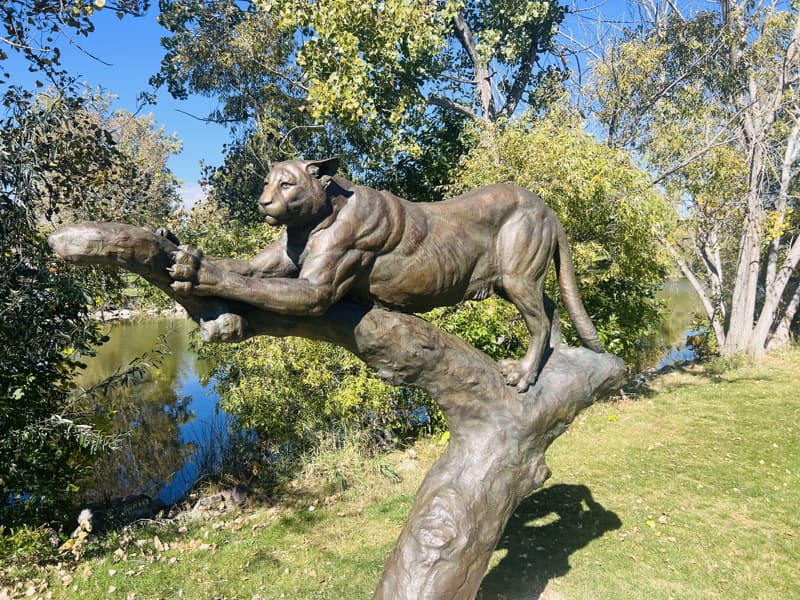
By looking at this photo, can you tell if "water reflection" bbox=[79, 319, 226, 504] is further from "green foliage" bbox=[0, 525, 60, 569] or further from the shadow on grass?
the shadow on grass

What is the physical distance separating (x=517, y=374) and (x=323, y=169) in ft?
6.29

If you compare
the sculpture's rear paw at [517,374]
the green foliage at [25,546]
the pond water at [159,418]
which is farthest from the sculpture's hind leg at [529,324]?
the green foliage at [25,546]

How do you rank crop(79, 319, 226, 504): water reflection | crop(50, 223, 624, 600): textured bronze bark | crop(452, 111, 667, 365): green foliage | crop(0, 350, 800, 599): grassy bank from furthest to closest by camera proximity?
1. crop(79, 319, 226, 504): water reflection
2. crop(452, 111, 667, 365): green foliage
3. crop(0, 350, 800, 599): grassy bank
4. crop(50, 223, 624, 600): textured bronze bark

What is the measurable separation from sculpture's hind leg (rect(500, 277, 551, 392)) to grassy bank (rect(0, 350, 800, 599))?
2.38 meters

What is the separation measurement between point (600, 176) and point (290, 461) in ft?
23.0

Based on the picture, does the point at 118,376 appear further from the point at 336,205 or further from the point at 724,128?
the point at 724,128

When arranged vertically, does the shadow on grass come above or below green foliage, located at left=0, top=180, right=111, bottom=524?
below

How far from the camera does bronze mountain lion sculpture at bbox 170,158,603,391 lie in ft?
9.33

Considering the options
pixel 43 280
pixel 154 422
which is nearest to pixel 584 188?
pixel 43 280

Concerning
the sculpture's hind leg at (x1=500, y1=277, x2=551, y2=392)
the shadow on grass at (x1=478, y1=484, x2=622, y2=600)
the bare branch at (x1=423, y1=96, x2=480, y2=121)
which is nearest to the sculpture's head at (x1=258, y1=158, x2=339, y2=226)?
the sculpture's hind leg at (x1=500, y1=277, x2=551, y2=392)

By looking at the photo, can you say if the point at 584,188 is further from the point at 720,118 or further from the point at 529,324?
the point at 720,118

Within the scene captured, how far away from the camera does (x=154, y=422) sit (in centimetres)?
1342

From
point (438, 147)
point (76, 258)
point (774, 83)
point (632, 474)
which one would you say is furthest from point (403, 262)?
point (774, 83)

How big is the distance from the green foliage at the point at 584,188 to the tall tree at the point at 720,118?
250 cm
